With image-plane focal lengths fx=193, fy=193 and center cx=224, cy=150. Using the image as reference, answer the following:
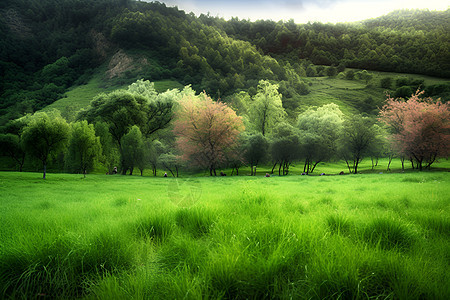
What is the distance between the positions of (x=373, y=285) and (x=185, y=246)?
1960 millimetres

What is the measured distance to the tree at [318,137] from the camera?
4181 cm

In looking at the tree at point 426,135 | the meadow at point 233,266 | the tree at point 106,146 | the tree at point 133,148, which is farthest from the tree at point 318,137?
the meadow at point 233,266

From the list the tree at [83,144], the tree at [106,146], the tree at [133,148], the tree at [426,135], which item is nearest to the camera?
the tree at [83,144]

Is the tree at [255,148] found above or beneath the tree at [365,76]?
beneath

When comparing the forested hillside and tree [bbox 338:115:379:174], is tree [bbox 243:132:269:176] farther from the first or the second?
the forested hillside

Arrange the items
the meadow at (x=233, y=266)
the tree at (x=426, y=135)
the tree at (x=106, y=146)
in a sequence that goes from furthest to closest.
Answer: the tree at (x=106, y=146), the tree at (x=426, y=135), the meadow at (x=233, y=266)

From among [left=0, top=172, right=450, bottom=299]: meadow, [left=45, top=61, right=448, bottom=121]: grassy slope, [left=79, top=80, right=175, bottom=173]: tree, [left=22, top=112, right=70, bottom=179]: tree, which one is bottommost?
[left=0, top=172, right=450, bottom=299]: meadow

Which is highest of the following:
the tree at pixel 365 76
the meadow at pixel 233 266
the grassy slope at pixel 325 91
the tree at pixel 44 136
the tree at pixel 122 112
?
the tree at pixel 365 76

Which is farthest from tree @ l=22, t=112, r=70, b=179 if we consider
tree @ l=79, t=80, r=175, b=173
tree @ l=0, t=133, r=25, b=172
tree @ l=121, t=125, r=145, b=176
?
tree @ l=0, t=133, r=25, b=172

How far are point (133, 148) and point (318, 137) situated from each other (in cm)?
3940

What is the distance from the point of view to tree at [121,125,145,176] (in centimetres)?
3947

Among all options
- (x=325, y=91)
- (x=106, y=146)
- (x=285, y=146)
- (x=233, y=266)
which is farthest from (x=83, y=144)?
(x=325, y=91)

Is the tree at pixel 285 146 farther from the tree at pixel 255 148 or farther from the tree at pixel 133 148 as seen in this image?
the tree at pixel 133 148

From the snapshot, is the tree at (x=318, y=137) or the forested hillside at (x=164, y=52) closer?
the tree at (x=318, y=137)
